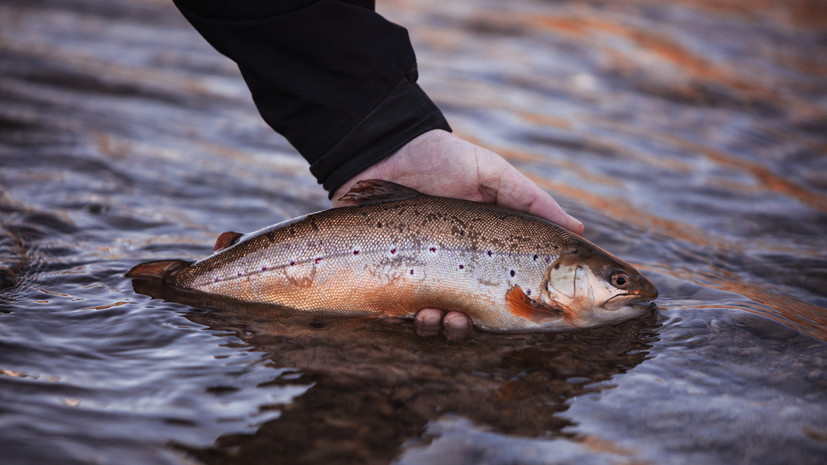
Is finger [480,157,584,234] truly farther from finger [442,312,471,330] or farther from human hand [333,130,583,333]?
finger [442,312,471,330]

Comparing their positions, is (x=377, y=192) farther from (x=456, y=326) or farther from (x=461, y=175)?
(x=456, y=326)

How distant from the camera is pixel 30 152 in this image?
6.57m

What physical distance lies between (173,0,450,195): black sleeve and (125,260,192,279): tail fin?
3.36 ft

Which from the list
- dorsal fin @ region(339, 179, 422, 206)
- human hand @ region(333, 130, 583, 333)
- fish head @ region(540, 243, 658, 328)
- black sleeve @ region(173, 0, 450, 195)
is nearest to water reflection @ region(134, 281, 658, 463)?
fish head @ region(540, 243, 658, 328)

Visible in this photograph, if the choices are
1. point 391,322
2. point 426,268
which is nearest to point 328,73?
point 426,268

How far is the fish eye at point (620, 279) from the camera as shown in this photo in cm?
407

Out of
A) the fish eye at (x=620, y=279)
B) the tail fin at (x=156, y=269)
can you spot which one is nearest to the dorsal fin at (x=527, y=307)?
A: the fish eye at (x=620, y=279)

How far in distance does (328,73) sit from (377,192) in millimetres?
819

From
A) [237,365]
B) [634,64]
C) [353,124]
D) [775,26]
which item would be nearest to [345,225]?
[353,124]

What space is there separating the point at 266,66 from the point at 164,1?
9.59 meters

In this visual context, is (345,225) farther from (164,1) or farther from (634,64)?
→ (164,1)

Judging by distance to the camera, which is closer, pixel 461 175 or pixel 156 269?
pixel 156 269

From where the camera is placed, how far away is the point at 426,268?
3951 millimetres

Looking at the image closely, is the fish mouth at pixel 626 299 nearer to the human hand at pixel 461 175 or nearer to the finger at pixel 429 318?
the human hand at pixel 461 175
